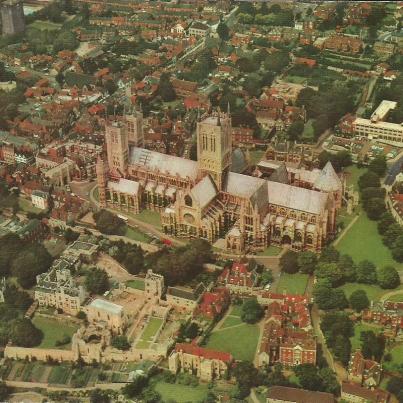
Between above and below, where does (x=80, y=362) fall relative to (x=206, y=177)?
below

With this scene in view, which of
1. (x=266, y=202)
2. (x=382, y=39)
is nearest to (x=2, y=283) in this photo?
(x=266, y=202)

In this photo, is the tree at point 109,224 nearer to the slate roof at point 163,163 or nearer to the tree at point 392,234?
the slate roof at point 163,163

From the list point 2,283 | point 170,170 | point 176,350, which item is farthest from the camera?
point 170,170

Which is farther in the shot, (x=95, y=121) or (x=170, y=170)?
(x=95, y=121)

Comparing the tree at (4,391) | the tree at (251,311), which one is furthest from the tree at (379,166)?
the tree at (4,391)

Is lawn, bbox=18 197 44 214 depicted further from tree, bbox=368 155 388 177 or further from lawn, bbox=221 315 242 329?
Result: tree, bbox=368 155 388 177

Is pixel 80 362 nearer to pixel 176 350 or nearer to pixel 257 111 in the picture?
pixel 176 350

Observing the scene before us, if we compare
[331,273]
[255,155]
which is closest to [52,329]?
[331,273]

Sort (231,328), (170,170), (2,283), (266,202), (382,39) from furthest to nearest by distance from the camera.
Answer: (382,39) → (170,170) → (266,202) → (2,283) → (231,328)
